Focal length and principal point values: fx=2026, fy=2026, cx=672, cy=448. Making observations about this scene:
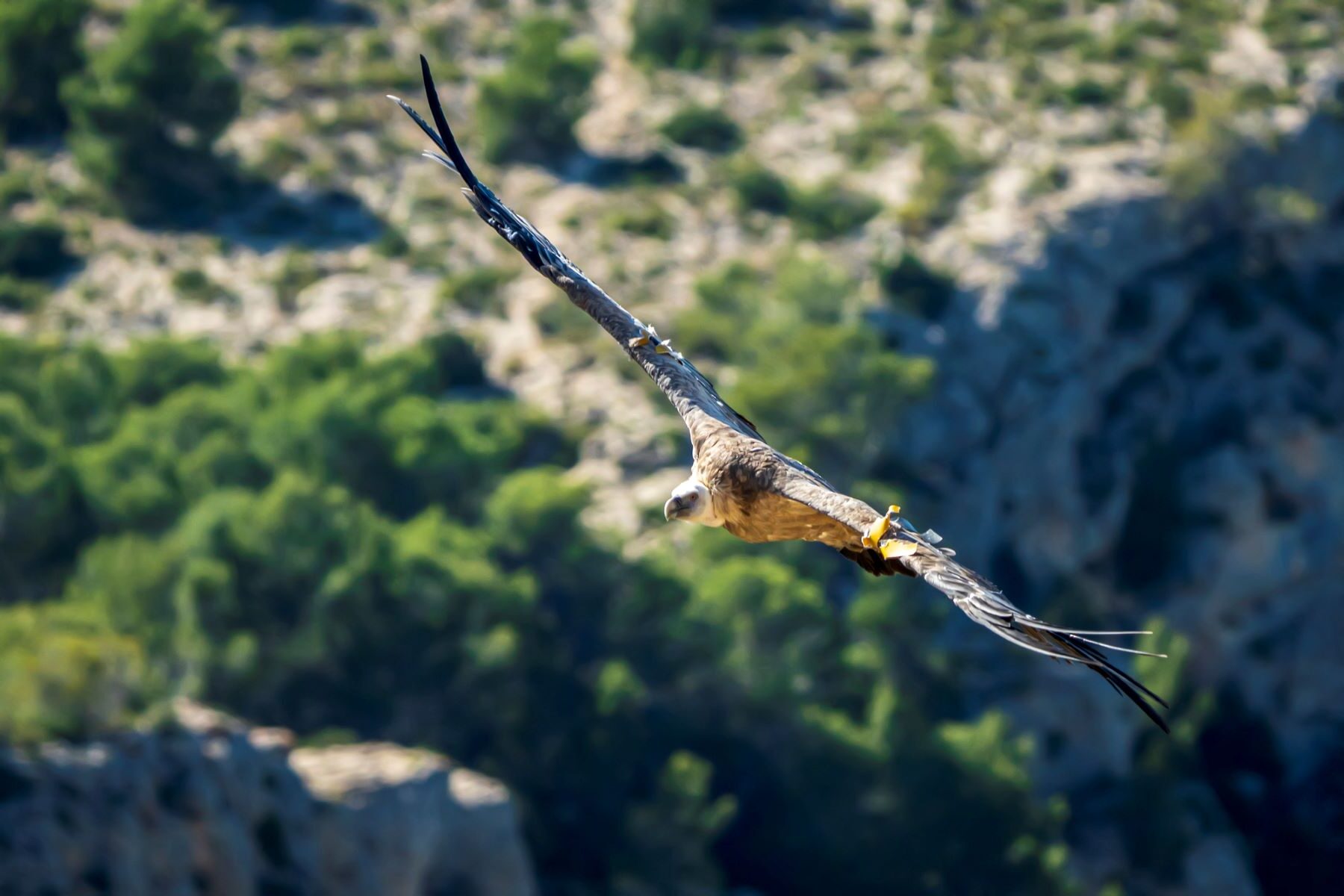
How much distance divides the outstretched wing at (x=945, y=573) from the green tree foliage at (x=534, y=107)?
55.7 metres

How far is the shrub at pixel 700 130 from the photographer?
72125 millimetres

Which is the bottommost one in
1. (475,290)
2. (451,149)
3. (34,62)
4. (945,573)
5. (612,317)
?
(945,573)

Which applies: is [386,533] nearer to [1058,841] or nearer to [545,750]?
[545,750]

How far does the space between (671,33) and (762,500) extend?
63.1 m

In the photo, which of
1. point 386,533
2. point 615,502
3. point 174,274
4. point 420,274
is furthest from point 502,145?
point 386,533

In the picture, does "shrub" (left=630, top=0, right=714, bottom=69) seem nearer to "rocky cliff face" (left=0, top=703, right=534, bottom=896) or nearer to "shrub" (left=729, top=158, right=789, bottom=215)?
"shrub" (left=729, top=158, right=789, bottom=215)

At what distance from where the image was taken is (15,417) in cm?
5153

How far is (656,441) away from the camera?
57.2m

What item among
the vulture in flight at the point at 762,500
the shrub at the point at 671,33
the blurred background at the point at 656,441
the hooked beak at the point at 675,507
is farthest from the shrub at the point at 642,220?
the hooked beak at the point at 675,507

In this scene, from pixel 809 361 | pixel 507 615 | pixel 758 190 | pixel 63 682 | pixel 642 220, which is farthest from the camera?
pixel 758 190

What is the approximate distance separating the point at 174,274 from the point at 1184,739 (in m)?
34.1

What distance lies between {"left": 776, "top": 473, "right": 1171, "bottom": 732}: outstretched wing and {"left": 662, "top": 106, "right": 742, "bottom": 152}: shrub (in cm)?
5726

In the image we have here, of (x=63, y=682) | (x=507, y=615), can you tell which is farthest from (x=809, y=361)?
(x=63, y=682)

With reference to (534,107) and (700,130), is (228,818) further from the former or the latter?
(700,130)
